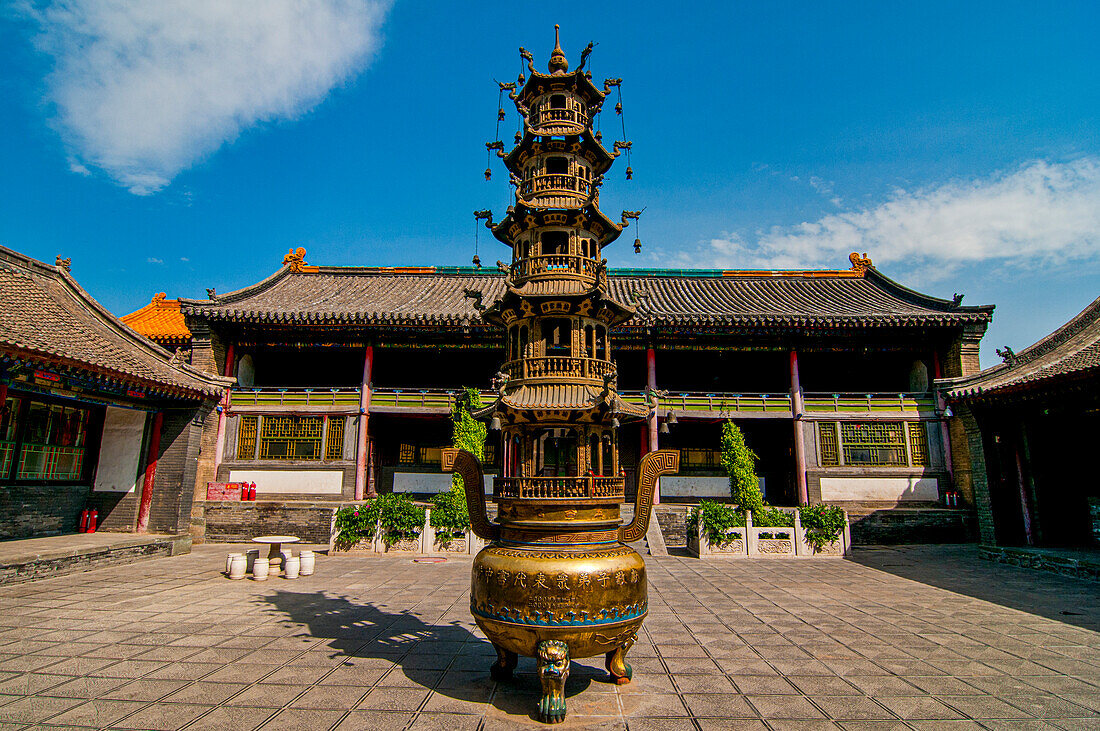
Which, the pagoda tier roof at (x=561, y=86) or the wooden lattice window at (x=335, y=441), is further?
the wooden lattice window at (x=335, y=441)

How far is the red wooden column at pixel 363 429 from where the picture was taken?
17.6m

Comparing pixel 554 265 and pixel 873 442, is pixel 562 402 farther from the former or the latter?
pixel 873 442

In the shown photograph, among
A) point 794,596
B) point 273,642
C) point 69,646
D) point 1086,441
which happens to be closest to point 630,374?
point 794,596

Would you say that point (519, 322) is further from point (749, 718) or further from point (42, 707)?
point (42, 707)

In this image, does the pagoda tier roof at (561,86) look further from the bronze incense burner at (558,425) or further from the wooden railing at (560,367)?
the wooden railing at (560,367)

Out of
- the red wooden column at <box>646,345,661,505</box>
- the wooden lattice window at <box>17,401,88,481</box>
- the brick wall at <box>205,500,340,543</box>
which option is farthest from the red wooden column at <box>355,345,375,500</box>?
the red wooden column at <box>646,345,661,505</box>

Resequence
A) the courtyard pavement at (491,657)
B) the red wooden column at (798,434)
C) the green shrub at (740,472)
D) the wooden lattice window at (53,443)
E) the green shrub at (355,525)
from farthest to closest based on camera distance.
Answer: the red wooden column at (798,434), the green shrub at (740,472), the green shrub at (355,525), the wooden lattice window at (53,443), the courtyard pavement at (491,657)

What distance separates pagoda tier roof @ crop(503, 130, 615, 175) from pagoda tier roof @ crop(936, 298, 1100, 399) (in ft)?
38.0

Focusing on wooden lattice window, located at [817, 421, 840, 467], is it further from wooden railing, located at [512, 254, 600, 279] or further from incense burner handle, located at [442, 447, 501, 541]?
incense burner handle, located at [442, 447, 501, 541]

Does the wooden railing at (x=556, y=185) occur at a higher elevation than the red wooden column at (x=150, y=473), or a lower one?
higher

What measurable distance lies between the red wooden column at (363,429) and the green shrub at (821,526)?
13.2m

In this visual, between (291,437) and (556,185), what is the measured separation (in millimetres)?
14550

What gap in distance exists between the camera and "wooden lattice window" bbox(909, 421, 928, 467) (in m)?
17.6

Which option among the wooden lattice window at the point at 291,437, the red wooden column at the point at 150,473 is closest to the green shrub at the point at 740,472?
the wooden lattice window at the point at 291,437
